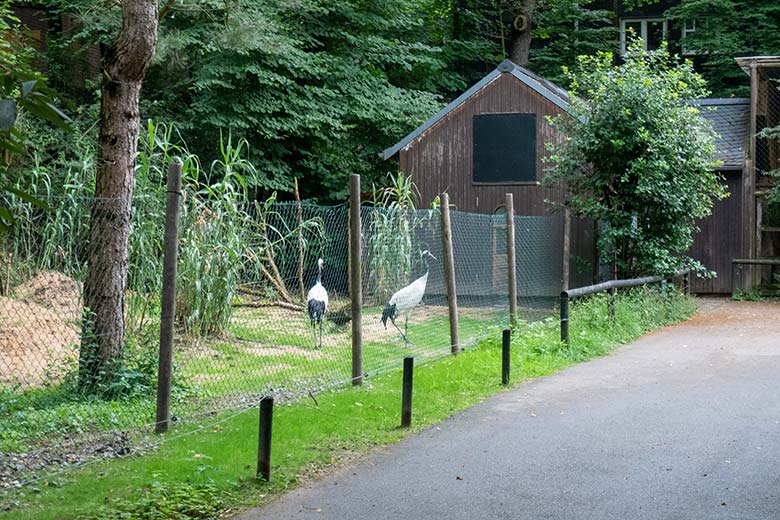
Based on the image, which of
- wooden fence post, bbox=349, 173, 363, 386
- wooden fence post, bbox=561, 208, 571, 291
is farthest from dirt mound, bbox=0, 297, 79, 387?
wooden fence post, bbox=561, 208, 571, 291

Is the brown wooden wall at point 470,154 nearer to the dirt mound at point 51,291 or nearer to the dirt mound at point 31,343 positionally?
the dirt mound at point 31,343

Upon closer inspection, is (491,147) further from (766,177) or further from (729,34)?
(729,34)

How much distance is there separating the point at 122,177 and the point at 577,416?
4.86 metres

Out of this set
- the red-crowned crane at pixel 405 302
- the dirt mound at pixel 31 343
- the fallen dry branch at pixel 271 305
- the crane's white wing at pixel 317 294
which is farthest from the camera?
the red-crowned crane at pixel 405 302

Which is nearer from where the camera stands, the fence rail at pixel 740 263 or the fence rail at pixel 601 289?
the fence rail at pixel 601 289

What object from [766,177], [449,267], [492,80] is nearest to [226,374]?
[449,267]

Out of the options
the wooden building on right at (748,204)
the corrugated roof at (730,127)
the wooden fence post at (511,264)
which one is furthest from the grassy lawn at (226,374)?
the corrugated roof at (730,127)

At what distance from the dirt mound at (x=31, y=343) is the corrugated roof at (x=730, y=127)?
701 inches

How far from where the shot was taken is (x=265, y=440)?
6668 millimetres

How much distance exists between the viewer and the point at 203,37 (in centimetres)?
2517

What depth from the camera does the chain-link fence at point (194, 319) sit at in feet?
28.6

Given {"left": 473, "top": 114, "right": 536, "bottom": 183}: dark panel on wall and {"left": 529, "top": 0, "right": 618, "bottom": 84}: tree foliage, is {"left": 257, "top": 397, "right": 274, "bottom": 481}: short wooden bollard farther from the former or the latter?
{"left": 529, "top": 0, "right": 618, "bottom": 84}: tree foliage

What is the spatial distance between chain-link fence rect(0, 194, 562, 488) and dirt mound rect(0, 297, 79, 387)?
31 millimetres

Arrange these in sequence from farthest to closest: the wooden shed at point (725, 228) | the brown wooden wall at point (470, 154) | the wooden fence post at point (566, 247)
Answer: the wooden shed at point (725, 228) → the brown wooden wall at point (470, 154) → the wooden fence post at point (566, 247)
